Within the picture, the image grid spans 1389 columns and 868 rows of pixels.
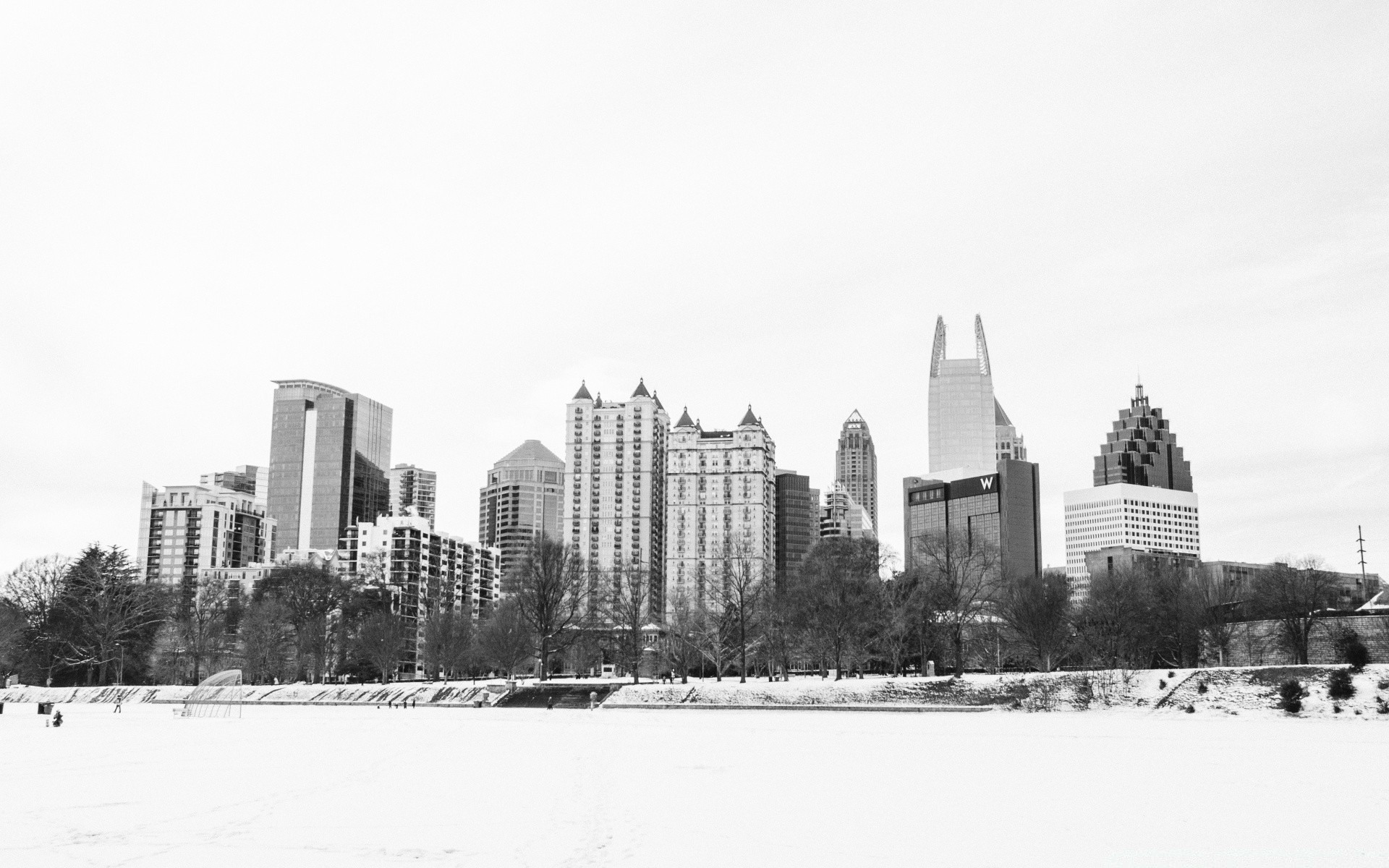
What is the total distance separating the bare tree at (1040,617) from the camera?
78688mm

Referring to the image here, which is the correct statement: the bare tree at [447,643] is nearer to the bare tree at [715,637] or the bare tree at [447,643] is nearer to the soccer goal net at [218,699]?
the bare tree at [715,637]

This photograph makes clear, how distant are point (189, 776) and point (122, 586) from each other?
85.2 meters

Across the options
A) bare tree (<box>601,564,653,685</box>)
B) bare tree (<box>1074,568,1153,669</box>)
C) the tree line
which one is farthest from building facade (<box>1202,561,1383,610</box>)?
bare tree (<box>601,564,653,685</box>)

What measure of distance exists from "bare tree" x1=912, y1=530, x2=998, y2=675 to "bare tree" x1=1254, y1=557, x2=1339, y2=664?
18785 millimetres

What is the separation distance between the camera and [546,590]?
287ft

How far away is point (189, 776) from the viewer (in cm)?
2766

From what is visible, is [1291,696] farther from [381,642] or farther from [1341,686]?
[381,642]

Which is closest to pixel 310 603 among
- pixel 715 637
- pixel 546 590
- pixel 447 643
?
pixel 447 643

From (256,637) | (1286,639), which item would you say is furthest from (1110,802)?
(256,637)

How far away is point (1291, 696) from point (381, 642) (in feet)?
234

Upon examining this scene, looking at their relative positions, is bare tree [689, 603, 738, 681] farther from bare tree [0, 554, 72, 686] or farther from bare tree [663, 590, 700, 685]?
bare tree [0, 554, 72, 686]

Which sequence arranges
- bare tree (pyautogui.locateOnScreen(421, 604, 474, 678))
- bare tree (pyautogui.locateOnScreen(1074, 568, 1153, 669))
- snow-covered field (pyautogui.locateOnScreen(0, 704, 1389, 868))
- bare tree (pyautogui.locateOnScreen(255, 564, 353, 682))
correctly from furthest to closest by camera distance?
bare tree (pyautogui.locateOnScreen(255, 564, 353, 682)) < bare tree (pyautogui.locateOnScreen(421, 604, 474, 678)) < bare tree (pyautogui.locateOnScreen(1074, 568, 1153, 669)) < snow-covered field (pyautogui.locateOnScreen(0, 704, 1389, 868))

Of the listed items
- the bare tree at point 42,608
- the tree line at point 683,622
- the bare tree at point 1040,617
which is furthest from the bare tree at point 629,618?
the bare tree at point 42,608

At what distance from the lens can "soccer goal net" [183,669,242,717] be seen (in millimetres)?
65500
